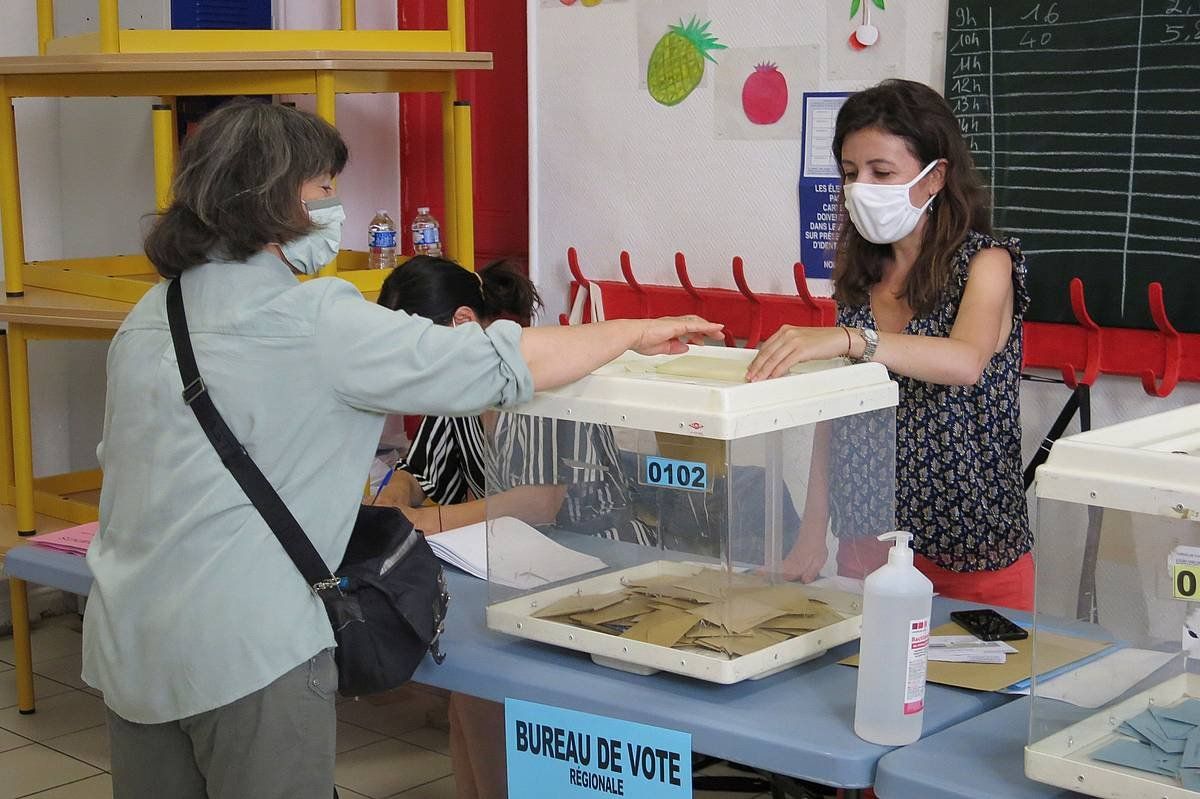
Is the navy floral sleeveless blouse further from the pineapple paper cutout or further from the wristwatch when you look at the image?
the pineapple paper cutout

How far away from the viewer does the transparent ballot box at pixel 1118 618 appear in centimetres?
146

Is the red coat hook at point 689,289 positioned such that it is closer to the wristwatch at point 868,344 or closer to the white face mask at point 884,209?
the white face mask at point 884,209

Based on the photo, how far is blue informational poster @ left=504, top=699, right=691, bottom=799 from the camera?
1.76 metres

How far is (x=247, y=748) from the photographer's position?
70.0 inches

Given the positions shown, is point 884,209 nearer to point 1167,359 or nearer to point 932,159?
point 932,159

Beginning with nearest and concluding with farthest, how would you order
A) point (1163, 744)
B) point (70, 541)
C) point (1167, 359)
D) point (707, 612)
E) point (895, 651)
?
point (1163, 744), point (895, 651), point (707, 612), point (70, 541), point (1167, 359)

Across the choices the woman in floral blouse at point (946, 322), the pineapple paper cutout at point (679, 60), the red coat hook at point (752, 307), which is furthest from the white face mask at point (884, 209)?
the pineapple paper cutout at point (679, 60)

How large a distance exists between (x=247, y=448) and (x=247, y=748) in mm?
382

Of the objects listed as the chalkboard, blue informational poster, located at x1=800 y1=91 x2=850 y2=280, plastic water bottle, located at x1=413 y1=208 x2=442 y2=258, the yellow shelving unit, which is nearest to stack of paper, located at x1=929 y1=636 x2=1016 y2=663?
the chalkboard

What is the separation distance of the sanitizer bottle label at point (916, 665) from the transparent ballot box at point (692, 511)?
0.24 m

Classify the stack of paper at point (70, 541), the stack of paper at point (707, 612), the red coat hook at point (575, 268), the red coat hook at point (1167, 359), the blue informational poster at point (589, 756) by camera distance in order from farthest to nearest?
the red coat hook at point (575, 268) < the red coat hook at point (1167, 359) < the stack of paper at point (70, 541) < the stack of paper at point (707, 612) < the blue informational poster at point (589, 756)

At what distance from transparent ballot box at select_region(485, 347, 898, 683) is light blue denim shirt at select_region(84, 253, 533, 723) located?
0.77 feet

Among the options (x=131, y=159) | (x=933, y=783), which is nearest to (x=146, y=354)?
(x=933, y=783)

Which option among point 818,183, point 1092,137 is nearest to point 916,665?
point 1092,137
